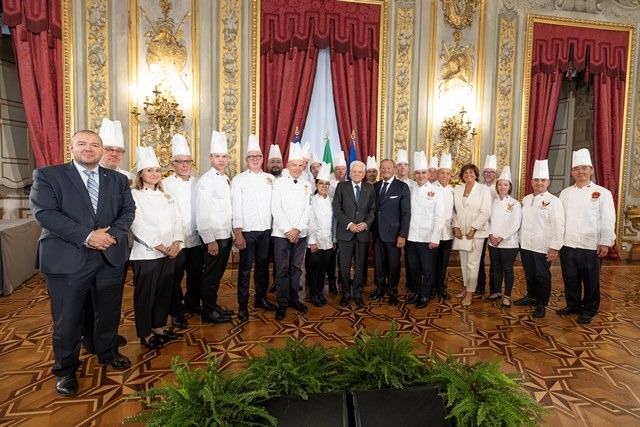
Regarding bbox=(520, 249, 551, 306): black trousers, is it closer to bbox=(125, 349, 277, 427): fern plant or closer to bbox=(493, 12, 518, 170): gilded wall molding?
bbox=(493, 12, 518, 170): gilded wall molding

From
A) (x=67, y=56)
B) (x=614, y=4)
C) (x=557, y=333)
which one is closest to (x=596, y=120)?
(x=614, y=4)

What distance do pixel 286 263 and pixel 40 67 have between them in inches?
161

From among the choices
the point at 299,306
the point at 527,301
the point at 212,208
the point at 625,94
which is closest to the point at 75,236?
the point at 212,208

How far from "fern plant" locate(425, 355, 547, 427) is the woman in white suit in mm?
2476

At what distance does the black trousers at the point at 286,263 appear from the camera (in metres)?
3.34

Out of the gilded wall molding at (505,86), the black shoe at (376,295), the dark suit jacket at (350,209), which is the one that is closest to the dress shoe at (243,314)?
the dark suit jacket at (350,209)

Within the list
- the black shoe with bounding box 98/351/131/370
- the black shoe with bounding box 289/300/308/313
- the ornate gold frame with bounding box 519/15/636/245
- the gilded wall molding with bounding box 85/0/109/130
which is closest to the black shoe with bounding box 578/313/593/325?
the black shoe with bounding box 289/300/308/313

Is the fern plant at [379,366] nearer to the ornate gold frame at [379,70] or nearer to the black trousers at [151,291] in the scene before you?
the black trousers at [151,291]

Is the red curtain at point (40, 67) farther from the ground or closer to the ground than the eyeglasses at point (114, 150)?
farther from the ground

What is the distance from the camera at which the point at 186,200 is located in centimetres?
306

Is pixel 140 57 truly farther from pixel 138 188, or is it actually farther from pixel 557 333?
pixel 557 333

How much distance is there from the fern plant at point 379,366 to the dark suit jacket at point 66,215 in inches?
60.2

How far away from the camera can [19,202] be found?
17.5ft

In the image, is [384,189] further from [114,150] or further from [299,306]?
[114,150]
